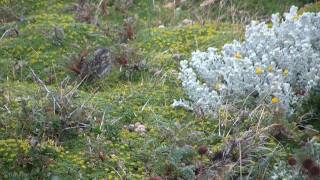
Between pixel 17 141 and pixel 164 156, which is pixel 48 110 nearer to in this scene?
pixel 17 141

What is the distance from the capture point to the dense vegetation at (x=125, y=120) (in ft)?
13.4

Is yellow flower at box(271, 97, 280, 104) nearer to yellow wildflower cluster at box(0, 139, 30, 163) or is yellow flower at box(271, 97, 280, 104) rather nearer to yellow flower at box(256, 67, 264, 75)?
yellow flower at box(256, 67, 264, 75)

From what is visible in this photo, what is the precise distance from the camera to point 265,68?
4.92 metres

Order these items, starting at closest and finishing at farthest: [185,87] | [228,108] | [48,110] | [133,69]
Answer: [48,110]
[228,108]
[185,87]
[133,69]

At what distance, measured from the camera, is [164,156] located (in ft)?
13.9

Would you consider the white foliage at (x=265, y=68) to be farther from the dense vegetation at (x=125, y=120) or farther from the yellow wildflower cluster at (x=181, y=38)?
the yellow wildflower cluster at (x=181, y=38)

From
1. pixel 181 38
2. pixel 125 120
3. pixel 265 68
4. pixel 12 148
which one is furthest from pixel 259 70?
pixel 181 38

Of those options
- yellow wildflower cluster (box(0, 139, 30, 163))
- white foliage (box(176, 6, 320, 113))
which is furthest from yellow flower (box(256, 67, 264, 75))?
yellow wildflower cluster (box(0, 139, 30, 163))

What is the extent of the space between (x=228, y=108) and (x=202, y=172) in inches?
34.3

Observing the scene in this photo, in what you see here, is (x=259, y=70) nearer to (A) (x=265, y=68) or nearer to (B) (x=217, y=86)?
(A) (x=265, y=68)

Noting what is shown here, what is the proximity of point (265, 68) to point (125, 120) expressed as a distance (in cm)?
119

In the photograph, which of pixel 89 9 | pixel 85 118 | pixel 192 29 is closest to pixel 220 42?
pixel 192 29

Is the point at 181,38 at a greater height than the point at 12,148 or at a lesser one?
greater

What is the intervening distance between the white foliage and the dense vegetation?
17 centimetres
